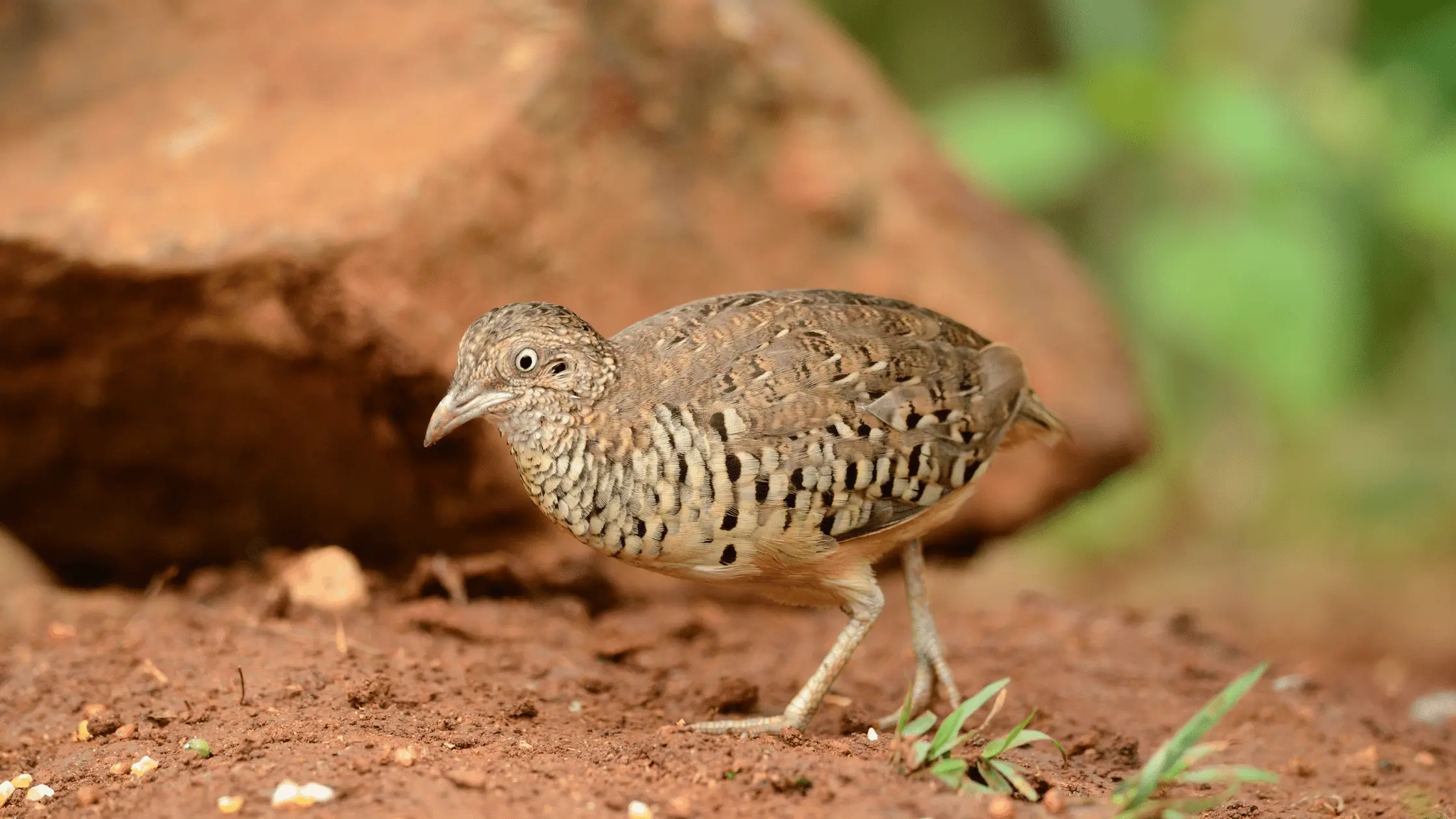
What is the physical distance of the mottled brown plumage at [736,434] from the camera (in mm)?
3773

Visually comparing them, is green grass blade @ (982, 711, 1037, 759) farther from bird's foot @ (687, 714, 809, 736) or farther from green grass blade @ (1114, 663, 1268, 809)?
bird's foot @ (687, 714, 809, 736)

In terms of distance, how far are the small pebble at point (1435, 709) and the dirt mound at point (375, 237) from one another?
153 centimetres

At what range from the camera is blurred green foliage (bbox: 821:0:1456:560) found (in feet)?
23.8

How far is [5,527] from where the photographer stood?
582cm

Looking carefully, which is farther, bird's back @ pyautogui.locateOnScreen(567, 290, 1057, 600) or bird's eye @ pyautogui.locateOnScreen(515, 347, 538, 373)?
bird's eye @ pyautogui.locateOnScreen(515, 347, 538, 373)

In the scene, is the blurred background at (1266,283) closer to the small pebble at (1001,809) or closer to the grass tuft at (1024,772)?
the grass tuft at (1024,772)

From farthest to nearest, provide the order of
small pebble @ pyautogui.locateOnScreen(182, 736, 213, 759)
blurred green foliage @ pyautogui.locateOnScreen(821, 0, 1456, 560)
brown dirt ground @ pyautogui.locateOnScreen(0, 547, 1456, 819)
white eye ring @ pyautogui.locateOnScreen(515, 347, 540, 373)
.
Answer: blurred green foliage @ pyautogui.locateOnScreen(821, 0, 1456, 560), white eye ring @ pyautogui.locateOnScreen(515, 347, 540, 373), small pebble @ pyautogui.locateOnScreen(182, 736, 213, 759), brown dirt ground @ pyautogui.locateOnScreen(0, 547, 1456, 819)

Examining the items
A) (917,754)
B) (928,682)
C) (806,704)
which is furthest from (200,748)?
(928,682)

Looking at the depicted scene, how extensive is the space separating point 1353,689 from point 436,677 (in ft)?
11.9

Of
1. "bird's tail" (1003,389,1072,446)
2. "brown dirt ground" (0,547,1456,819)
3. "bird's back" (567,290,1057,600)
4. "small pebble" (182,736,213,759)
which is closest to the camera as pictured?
"brown dirt ground" (0,547,1456,819)

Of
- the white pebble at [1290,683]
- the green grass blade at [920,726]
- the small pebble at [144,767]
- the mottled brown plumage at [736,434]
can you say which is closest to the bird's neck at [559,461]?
the mottled brown plumage at [736,434]

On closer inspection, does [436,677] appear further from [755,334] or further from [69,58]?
[69,58]

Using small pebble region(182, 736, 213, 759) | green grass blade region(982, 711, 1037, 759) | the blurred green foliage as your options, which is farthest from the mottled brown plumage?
the blurred green foliage

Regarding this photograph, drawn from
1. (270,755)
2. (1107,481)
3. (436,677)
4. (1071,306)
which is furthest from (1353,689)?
(270,755)
